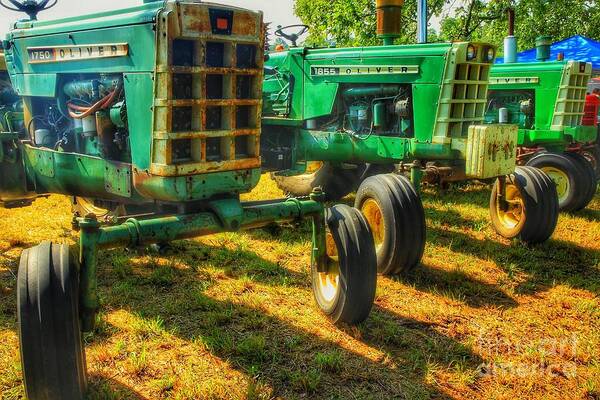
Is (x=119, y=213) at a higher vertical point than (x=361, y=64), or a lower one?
lower

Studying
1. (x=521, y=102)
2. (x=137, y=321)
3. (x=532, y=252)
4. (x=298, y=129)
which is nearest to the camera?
(x=137, y=321)

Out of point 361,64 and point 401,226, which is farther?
point 361,64

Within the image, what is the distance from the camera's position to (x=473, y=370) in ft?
9.63

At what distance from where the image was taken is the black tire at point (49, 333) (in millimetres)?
2342

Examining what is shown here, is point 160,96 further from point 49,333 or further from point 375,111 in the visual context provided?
point 375,111

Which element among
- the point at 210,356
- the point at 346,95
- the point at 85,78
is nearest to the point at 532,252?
the point at 346,95

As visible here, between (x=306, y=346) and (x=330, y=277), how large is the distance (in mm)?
478

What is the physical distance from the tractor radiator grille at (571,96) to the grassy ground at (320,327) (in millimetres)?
2020

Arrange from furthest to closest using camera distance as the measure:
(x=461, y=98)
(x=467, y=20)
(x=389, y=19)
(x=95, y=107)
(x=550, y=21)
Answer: (x=550, y=21) < (x=467, y=20) < (x=389, y=19) < (x=461, y=98) < (x=95, y=107)

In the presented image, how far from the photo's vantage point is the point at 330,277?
3447 millimetres

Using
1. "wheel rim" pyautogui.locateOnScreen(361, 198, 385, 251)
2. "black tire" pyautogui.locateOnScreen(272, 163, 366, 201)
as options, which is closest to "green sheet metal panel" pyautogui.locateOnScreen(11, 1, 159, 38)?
"wheel rim" pyautogui.locateOnScreen(361, 198, 385, 251)

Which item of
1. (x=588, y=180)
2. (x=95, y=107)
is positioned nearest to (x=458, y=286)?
(x=95, y=107)

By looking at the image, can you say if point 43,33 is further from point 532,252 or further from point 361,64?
point 532,252

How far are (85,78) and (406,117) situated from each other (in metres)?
2.79
